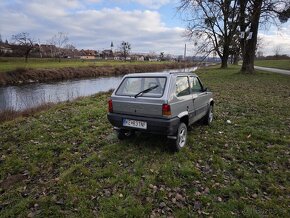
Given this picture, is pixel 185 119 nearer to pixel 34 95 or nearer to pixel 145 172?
pixel 145 172

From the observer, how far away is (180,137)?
5137mm

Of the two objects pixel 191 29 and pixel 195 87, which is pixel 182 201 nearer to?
pixel 195 87

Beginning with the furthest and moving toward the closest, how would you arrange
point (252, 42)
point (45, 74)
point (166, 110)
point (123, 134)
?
point (45, 74) → point (252, 42) → point (123, 134) → point (166, 110)

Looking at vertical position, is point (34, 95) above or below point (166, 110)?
below

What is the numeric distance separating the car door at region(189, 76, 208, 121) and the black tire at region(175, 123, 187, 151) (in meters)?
0.77

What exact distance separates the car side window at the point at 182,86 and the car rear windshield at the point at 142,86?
36 cm

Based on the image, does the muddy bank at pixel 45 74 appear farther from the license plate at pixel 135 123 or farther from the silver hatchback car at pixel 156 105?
the license plate at pixel 135 123

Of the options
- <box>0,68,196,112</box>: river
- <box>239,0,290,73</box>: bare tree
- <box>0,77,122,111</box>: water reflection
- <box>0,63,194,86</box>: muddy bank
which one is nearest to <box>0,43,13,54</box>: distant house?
<box>0,63,194,86</box>: muddy bank

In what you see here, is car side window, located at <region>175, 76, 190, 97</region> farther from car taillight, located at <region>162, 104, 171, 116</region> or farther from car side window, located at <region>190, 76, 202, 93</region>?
car taillight, located at <region>162, 104, 171, 116</region>

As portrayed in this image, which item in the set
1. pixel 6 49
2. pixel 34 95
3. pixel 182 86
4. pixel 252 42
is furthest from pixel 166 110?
pixel 6 49

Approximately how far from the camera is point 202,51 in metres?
27.2

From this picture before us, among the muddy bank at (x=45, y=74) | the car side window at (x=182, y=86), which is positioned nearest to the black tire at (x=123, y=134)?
the car side window at (x=182, y=86)

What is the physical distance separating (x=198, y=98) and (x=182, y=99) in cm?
106

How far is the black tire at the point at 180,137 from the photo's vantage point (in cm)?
496
